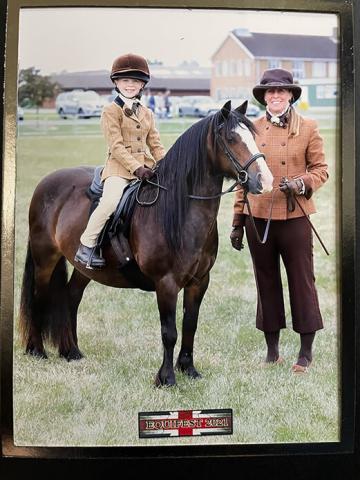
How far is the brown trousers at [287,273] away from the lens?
1.96 metres

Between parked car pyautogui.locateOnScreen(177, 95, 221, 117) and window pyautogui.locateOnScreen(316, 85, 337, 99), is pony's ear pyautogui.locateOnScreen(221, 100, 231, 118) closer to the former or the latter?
parked car pyautogui.locateOnScreen(177, 95, 221, 117)

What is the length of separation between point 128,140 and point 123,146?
30 millimetres

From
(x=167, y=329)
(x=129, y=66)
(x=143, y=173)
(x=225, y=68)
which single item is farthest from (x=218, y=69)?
(x=167, y=329)

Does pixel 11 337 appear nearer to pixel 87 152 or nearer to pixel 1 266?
pixel 1 266

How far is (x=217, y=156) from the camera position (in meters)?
1.95

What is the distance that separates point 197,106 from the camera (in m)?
1.92

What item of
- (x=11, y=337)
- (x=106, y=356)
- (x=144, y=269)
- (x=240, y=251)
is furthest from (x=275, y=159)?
(x=11, y=337)

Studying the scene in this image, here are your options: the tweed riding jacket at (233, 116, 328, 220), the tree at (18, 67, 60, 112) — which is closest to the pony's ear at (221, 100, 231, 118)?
the tweed riding jacket at (233, 116, 328, 220)

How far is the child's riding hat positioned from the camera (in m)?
1.83

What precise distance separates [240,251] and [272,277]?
0.38 ft

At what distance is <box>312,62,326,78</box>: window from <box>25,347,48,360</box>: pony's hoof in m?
1.06

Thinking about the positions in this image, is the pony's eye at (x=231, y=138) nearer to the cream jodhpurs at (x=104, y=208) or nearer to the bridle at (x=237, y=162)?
the bridle at (x=237, y=162)

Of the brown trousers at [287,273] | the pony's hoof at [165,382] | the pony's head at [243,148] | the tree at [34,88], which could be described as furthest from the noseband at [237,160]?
the pony's hoof at [165,382]

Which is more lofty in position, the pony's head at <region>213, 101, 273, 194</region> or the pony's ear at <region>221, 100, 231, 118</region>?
the pony's ear at <region>221, 100, 231, 118</region>
